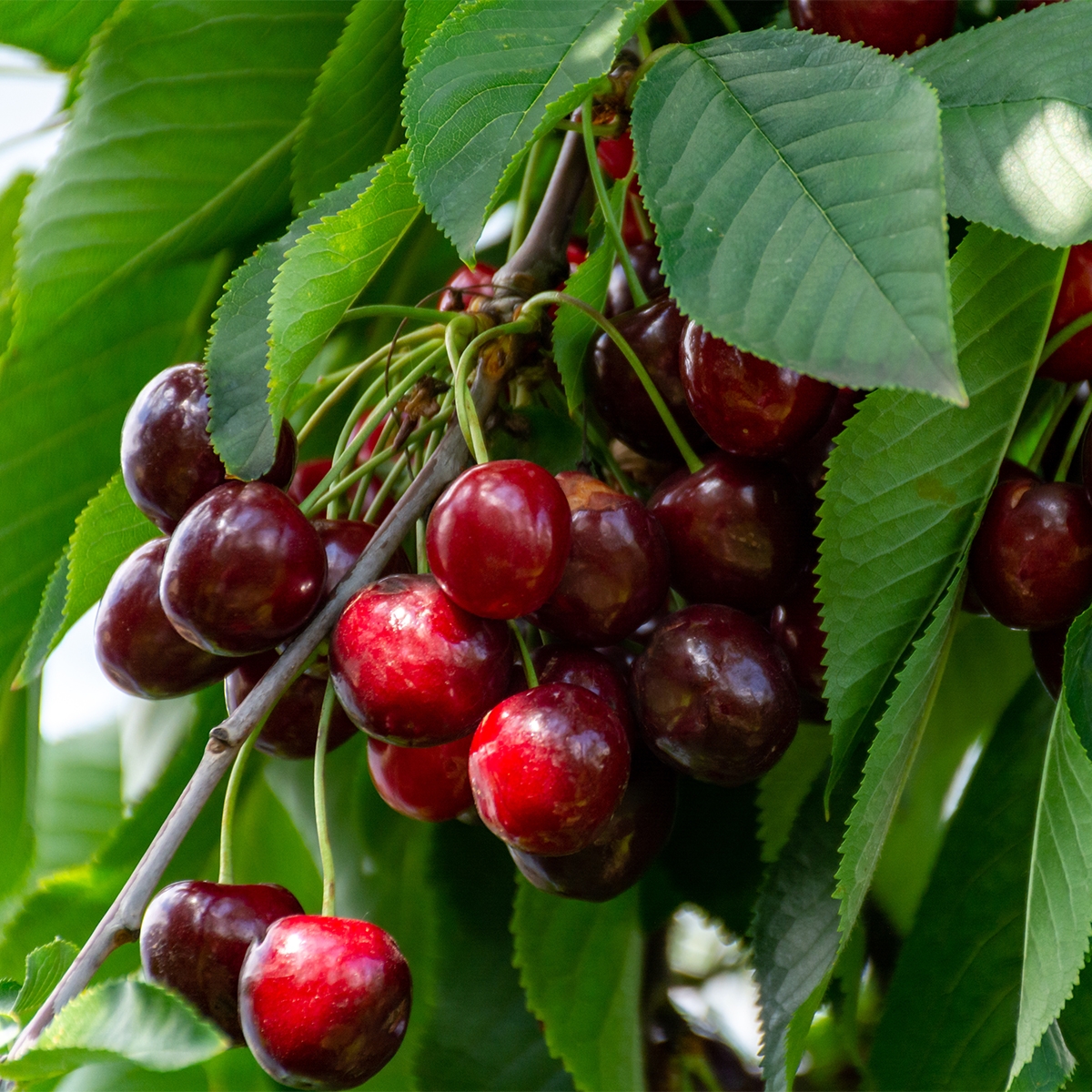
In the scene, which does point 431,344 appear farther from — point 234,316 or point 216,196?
point 216,196

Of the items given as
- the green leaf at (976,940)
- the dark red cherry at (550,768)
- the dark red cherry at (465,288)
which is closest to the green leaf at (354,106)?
the dark red cherry at (465,288)

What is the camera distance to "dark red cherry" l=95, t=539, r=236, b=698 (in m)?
0.55

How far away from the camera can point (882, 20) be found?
0.61 metres

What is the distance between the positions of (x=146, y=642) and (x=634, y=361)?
10.9 inches

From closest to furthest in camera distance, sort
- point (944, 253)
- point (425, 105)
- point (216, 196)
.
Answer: point (944, 253), point (425, 105), point (216, 196)

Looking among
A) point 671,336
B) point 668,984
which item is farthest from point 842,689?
point 668,984

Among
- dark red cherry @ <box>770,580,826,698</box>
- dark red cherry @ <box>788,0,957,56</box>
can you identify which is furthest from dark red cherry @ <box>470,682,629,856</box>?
dark red cherry @ <box>788,0,957,56</box>

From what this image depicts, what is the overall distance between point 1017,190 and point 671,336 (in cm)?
18

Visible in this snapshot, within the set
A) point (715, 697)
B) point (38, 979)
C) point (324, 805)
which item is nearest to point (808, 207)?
point (715, 697)

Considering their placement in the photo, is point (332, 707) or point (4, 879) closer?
point (332, 707)

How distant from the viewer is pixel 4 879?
85 cm

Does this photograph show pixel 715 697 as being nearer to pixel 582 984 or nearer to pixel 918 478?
pixel 918 478

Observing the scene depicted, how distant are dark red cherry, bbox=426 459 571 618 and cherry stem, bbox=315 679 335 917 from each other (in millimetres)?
82

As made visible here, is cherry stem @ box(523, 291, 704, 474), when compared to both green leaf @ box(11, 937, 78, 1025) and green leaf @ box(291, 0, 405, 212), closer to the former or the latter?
green leaf @ box(291, 0, 405, 212)
